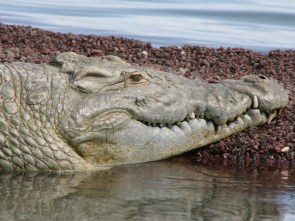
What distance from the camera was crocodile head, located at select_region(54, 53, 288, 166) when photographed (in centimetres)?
482

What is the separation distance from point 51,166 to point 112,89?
0.87 m

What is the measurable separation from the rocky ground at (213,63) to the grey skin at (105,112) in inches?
10.7

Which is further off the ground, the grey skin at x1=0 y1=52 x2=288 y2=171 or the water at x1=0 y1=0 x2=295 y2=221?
the grey skin at x1=0 y1=52 x2=288 y2=171

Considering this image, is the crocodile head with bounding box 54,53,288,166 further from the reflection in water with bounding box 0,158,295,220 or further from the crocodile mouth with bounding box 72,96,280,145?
the reflection in water with bounding box 0,158,295,220

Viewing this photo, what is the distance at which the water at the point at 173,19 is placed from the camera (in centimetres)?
1245

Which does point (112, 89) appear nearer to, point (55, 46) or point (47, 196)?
point (47, 196)

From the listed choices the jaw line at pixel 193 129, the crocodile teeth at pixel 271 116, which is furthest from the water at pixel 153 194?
the crocodile teeth at pixel 271 116

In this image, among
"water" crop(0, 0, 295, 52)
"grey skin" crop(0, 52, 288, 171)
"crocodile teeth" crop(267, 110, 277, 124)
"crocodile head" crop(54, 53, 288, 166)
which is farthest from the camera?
"water" crop(0, 0, 295, 52)

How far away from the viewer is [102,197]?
3953 millimetres

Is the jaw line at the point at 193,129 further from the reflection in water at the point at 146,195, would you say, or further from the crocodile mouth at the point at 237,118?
the reflection in water at the point at 146,195

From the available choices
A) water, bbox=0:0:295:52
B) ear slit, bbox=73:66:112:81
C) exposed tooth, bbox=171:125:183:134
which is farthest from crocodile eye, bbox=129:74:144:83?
water, bbox=0:0:295:52

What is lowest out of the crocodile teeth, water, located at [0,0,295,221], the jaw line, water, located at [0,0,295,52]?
water, located at [0,0,295,221]

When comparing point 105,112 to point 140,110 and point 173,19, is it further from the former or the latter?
point 173,19

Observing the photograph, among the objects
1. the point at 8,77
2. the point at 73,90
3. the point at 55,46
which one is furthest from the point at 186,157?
the point at 55,46
